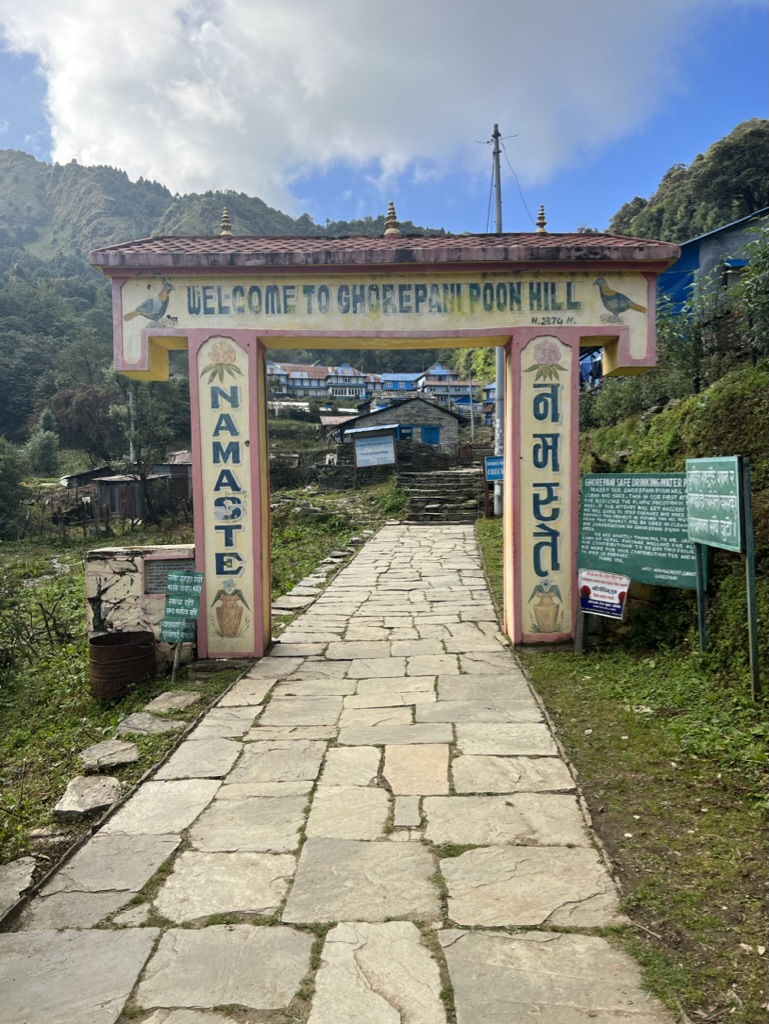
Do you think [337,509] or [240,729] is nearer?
[240,729]

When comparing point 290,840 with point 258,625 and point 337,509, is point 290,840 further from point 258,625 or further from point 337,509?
point 337,509

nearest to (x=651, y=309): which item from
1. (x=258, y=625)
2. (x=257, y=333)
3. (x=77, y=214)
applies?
(x=257, y=333)

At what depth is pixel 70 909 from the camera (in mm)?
2709

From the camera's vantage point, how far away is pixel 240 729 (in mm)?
4637

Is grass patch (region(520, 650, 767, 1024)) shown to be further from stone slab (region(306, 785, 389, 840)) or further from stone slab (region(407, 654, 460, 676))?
stone slab (region(306, 785, 389, 840))

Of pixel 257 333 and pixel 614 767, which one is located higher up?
pixel 257 333

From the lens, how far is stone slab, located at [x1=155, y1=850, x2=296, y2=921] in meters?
2.65

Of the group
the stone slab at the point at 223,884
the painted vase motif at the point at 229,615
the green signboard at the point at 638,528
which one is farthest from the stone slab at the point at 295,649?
the stone slab at the point at 223,884

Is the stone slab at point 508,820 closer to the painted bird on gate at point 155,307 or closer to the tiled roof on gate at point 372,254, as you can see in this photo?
the tiled roof on gate at point 372,254

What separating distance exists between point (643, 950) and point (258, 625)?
4.65 m

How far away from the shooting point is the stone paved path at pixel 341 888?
7.04ft

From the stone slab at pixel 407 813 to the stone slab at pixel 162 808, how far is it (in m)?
1.06

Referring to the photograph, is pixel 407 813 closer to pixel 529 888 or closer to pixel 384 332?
pixel 529 888

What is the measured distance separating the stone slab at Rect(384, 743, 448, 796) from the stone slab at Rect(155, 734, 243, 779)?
3.33 ft
